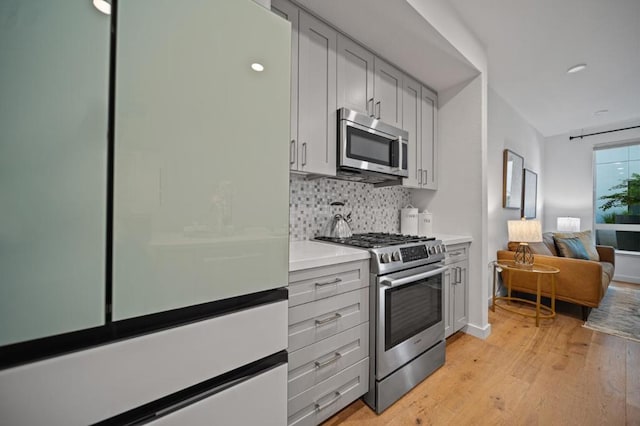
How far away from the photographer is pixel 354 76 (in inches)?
76.4

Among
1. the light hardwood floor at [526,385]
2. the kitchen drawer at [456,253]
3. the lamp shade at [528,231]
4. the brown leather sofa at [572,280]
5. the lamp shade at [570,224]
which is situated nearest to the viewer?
the light hardwood floor at [526,385]

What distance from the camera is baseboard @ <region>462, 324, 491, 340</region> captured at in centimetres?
241

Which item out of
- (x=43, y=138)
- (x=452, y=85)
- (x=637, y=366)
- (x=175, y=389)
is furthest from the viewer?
(x=452, y=85)

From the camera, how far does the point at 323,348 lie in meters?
1.33

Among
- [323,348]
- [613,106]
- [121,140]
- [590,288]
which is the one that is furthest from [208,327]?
[613,106]

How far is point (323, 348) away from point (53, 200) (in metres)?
1.21

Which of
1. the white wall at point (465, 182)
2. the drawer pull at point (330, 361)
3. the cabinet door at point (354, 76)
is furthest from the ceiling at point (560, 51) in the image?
the drawer pull at point (330, 361)

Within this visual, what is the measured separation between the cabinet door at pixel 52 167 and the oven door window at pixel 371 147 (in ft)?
4.79

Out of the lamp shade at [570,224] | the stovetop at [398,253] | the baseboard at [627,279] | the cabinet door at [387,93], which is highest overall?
the cabinet door at [387,93]

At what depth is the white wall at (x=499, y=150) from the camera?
10.6 ft

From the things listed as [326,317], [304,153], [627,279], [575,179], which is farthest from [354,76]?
[627,279]

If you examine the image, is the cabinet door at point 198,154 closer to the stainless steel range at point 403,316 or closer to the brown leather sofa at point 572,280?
the stainless steel range at point 403,316

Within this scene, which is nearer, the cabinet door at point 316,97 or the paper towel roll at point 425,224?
the cabinet door at point 316,97

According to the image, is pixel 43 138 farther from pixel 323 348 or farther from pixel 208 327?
pixel 323 348
